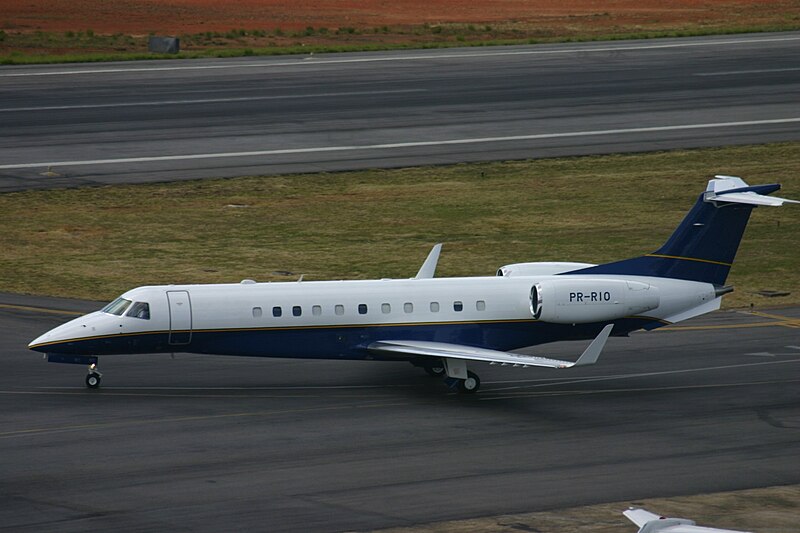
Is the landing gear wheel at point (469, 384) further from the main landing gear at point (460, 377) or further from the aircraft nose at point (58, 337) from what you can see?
the aircraft nose at point (58, 337)

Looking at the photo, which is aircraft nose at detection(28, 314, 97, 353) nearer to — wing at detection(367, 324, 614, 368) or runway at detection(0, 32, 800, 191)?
wing at detection(367, 324, 614, 368)

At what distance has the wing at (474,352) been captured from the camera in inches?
1229

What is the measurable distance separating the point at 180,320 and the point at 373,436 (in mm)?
6112

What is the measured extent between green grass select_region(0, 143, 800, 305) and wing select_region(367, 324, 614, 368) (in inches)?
452

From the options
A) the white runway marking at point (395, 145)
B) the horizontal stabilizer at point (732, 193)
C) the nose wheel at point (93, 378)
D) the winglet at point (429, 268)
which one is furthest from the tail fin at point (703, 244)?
the white runway marking at point (395, 145)

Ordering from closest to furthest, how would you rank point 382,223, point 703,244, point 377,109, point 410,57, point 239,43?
point 703,244 → point 382,223 → point 377,109 → point 410,57 → point 239,43

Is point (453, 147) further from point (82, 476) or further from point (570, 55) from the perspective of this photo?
point (82, 476)

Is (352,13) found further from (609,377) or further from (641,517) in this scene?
(641,517)

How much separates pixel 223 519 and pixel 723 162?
42.7 meters

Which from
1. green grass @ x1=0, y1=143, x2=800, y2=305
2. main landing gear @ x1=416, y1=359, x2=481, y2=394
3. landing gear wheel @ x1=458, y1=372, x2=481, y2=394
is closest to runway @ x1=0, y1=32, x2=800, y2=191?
green grass @ x1=0, y1=143, x2=800, y2=305

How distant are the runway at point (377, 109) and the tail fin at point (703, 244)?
91.3ft

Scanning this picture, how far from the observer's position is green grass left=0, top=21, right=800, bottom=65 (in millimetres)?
90938

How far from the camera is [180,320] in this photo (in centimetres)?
3316

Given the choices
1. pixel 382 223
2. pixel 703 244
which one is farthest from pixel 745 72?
pixel 703 244
